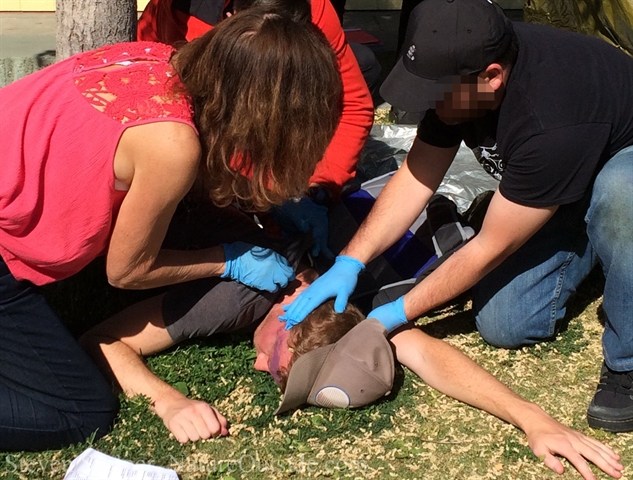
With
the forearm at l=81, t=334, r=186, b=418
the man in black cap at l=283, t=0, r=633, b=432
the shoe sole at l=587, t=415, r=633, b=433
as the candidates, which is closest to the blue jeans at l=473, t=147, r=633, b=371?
the man in black cap at l=283, t=0, r=633, b=432

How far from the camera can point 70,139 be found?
2.07m

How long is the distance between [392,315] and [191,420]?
789 millimetres

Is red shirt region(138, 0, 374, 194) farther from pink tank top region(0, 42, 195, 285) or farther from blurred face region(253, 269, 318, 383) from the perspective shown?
pink tank top region(0, 42, 195, 285)

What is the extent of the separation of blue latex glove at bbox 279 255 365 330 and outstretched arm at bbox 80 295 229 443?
430 millimetres

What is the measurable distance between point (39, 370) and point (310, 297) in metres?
0.94

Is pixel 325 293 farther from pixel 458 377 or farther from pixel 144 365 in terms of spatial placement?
pixel 144 365

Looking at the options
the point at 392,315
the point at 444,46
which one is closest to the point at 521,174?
the point at 444,46

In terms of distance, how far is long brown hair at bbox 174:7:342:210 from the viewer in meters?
2.02

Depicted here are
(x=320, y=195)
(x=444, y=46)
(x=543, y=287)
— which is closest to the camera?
(x=444, y=46)

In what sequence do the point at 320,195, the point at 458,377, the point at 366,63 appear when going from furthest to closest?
the point at 366,63 → the point at 320,195 → the point at 458,377

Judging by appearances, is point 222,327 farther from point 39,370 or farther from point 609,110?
point 609,110

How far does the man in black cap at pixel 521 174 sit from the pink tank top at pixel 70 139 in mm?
732

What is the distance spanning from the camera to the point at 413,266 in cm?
318

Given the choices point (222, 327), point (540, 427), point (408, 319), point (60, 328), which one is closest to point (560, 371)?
point (540, 427)
